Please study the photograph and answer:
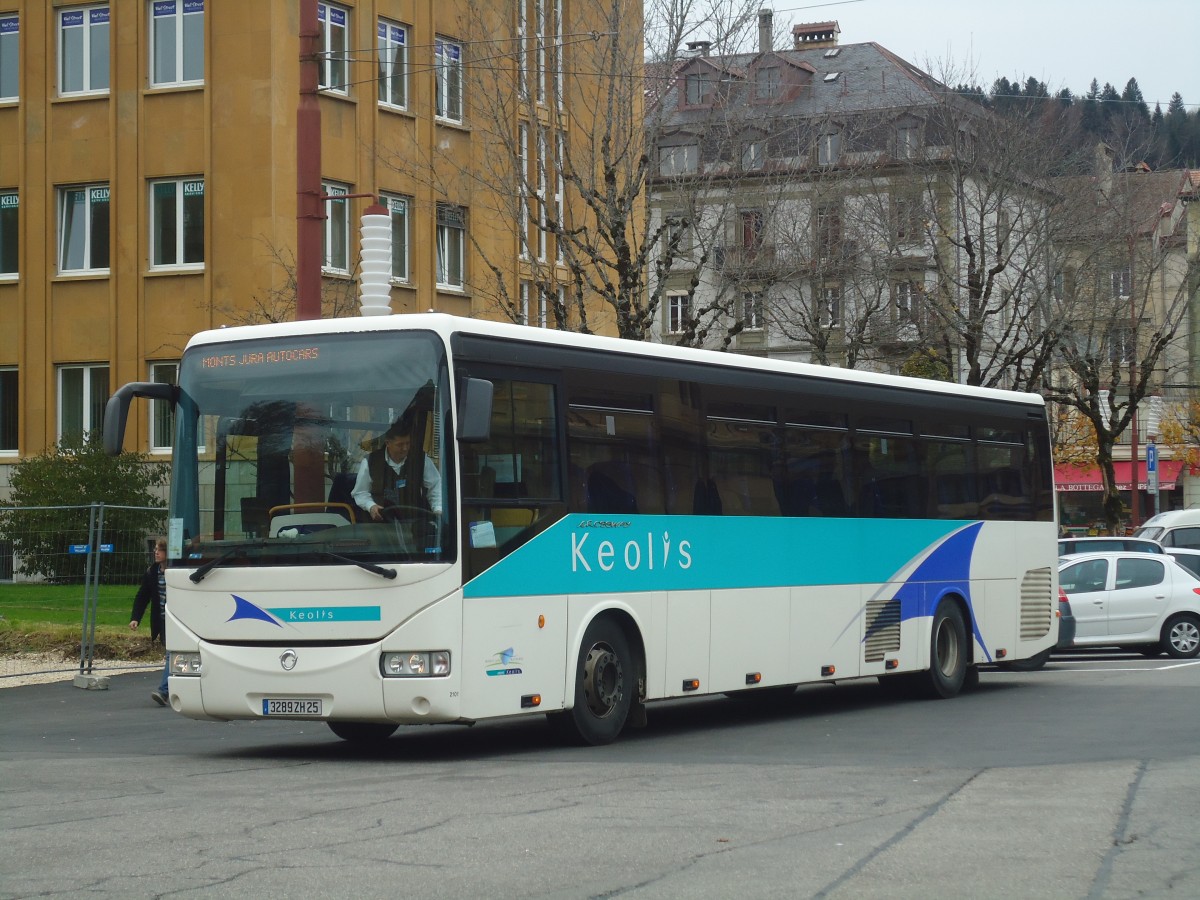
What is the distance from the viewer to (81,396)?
37750 mm

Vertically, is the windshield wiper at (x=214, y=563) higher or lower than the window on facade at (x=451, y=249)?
lower

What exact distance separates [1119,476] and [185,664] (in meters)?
71.1

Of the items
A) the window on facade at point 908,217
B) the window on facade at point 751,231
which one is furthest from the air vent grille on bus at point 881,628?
the window on facade at point 908,217

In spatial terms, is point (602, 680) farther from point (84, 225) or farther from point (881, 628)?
point (84, 225)

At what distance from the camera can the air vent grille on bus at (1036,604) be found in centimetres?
2008

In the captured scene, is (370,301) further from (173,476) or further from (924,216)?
(924,216)

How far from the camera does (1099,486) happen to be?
79.1m

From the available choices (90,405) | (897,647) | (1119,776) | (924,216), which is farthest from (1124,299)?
(1119,776)

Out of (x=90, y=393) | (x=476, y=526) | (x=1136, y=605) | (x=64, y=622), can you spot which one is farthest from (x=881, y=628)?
(x=90, y=393)

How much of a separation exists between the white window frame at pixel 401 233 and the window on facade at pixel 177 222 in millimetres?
4132

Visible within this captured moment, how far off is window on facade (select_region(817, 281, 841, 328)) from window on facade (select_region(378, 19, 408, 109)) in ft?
31.2

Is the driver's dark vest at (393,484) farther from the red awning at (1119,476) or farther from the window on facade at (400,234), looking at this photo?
the red awning at (1119,476)

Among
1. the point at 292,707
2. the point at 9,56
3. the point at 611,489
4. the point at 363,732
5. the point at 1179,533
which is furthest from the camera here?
the point at 9,56

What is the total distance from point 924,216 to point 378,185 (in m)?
11.6
